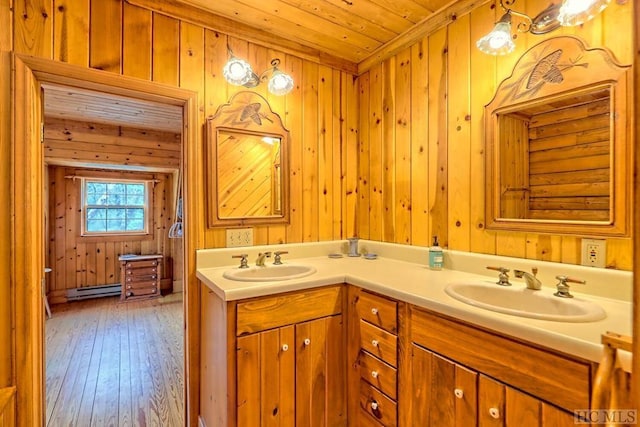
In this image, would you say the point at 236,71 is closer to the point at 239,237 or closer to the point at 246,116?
the point at 246,116

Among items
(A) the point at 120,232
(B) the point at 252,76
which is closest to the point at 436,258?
(B) the point at 252,76

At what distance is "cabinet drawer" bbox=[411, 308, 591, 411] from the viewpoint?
2.68ft

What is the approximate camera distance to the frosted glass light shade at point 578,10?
1.08m

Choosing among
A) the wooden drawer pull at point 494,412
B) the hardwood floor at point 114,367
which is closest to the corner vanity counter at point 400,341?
the wooden drawer pull at point 494,412

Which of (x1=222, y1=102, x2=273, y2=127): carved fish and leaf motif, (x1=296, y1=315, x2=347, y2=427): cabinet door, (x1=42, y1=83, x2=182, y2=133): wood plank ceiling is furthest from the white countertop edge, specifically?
(x1=42, y1=83, x2=182, y2=133): wood plank ceiling

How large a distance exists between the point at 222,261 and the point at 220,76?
43.6 inches

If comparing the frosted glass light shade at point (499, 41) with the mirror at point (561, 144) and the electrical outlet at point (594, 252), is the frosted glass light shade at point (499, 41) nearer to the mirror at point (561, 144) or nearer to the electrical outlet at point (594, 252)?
the mirror at point (561, 144)

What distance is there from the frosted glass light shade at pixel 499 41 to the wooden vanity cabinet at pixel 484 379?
121cm

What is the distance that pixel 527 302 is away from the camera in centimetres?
125

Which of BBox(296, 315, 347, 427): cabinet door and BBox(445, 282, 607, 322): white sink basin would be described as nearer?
BBox(445, 282, 607, 322): white sink basin

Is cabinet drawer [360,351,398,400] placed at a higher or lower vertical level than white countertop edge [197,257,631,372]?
lower

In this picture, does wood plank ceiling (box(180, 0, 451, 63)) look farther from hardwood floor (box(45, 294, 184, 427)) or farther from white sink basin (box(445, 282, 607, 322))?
hardwood floor (box(45, 294, 184, 427))

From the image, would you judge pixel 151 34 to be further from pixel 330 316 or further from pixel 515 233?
pixel 515 233

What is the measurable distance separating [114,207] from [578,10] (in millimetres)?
5514
